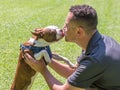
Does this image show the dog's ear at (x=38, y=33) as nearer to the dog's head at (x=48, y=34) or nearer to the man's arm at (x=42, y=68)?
the dog's head at (x=48, y=34)

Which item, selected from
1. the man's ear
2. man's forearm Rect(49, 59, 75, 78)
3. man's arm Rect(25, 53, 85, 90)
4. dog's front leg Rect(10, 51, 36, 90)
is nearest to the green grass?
man's forearm Rect(49, 59, 75, 78)

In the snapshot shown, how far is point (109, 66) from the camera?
387 centimetres

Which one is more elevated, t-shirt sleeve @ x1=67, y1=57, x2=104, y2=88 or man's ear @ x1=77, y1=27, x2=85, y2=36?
man's ear @ x1=77, y1=27, x2=85, y2=36

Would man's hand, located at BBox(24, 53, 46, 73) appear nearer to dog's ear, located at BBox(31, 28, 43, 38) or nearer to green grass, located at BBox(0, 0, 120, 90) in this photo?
dog's ear, located at BBox(31, 28, 43, 38)

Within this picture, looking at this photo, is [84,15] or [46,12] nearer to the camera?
[84,15]

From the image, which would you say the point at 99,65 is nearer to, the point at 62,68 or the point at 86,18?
the point at 86,18

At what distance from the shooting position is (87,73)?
12.7 ft

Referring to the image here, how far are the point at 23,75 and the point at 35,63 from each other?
0.99 feet

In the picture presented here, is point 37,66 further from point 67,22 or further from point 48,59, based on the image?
point 67,22

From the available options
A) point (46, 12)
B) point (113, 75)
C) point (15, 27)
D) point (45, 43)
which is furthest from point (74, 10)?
point (46, 12)

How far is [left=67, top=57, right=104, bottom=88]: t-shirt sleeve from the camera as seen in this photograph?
3.82m

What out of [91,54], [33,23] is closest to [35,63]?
[91,54]

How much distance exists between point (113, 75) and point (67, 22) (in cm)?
72

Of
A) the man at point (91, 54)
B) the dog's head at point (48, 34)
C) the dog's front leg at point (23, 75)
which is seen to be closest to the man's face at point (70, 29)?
the man at point (91, 54)
